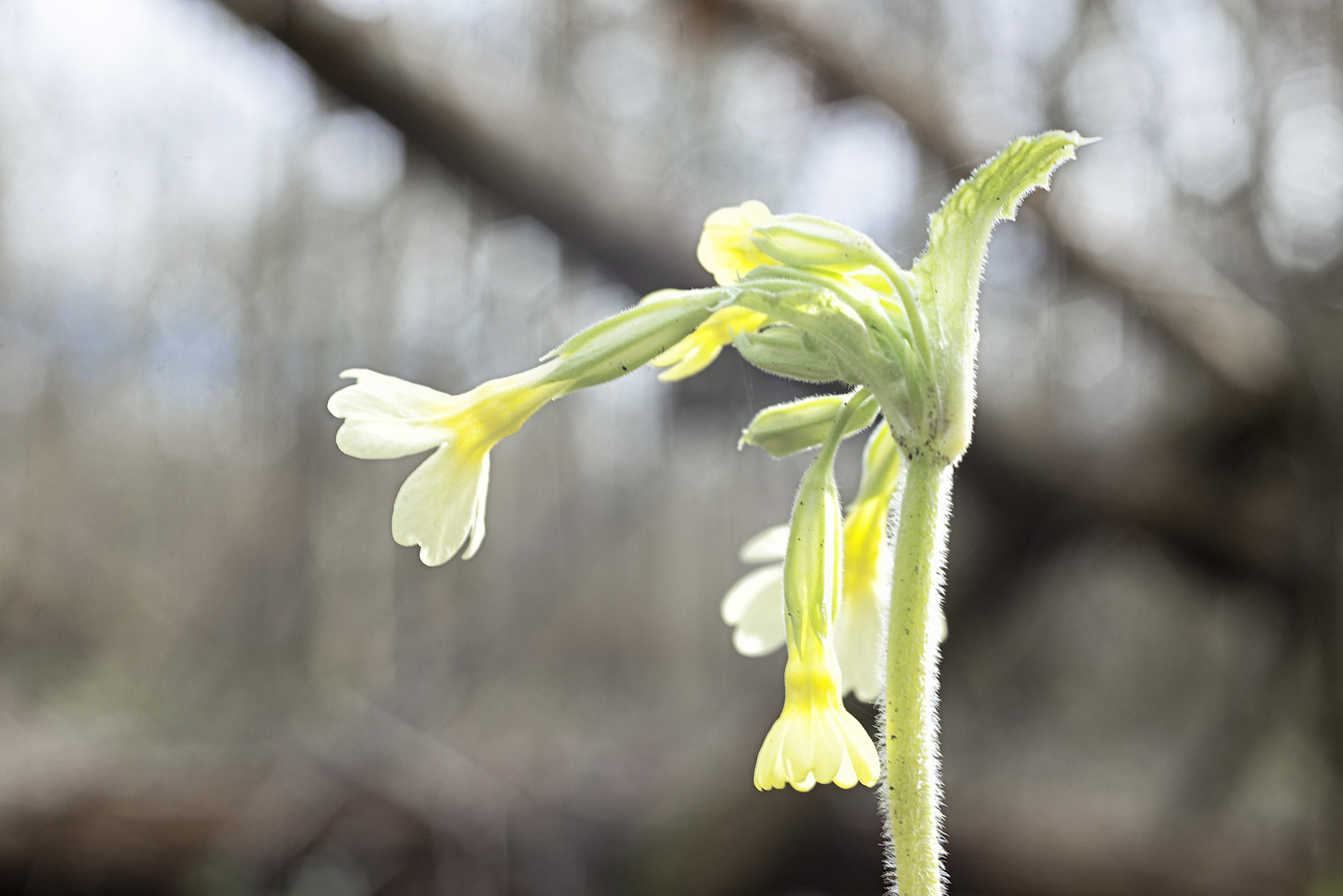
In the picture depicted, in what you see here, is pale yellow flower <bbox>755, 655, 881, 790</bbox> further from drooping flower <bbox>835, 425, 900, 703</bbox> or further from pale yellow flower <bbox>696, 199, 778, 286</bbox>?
pale yellow flower <bbox>696, 199, 778, 286</bbox>

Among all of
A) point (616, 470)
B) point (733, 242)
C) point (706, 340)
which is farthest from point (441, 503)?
point (616, 470)

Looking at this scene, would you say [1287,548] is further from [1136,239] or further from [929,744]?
[929,744]

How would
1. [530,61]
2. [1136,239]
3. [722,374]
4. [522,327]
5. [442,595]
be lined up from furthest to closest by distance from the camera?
[442,595]
[522,327]
[530,61]
[1136,239]
[722,374]

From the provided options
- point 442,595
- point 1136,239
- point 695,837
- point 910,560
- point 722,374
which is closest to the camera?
point 910,560

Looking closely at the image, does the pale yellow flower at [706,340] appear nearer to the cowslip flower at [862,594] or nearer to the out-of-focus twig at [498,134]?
the cowslip flower at [862,594]

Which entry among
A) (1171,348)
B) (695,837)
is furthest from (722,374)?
(1171,348)

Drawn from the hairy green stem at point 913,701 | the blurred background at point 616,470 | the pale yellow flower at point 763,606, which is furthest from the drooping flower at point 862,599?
the blurred background at point 616,470

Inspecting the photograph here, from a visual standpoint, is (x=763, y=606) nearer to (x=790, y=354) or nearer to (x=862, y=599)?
(x=862, y=599)
